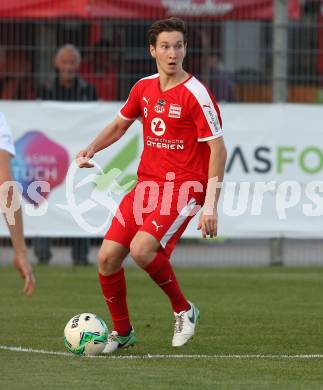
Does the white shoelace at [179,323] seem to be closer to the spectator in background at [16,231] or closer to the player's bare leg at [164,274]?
the player's bare leg at [164,274]

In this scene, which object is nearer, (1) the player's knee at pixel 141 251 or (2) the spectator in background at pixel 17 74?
(1) the player's knee at pixel 141 251

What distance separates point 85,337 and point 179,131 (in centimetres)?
161

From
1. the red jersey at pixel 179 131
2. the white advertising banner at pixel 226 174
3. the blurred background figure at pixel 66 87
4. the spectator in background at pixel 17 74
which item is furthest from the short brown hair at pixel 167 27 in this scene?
the spectator in background at pixel 17 74

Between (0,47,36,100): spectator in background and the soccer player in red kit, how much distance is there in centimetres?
729

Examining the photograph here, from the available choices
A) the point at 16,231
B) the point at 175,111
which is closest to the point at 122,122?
the point at 175,111

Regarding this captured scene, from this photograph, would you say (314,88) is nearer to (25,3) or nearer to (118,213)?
(25,3)

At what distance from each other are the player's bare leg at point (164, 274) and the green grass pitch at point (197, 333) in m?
0.14

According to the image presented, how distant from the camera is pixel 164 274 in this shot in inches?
359

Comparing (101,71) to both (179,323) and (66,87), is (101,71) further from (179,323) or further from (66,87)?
(179,323)

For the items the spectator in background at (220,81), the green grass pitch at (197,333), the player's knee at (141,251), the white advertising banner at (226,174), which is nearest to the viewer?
the green grass pitch at (197,333)

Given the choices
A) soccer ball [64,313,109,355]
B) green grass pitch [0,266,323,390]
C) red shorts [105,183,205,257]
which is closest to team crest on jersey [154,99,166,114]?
red shorts [105,183,205,257]

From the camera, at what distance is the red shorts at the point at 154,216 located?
9.05 metres

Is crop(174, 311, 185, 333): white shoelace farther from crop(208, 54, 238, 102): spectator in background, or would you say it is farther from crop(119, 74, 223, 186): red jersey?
crop(208, 54, 238, 102): spectator in background

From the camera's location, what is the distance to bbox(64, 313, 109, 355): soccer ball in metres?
8.84
